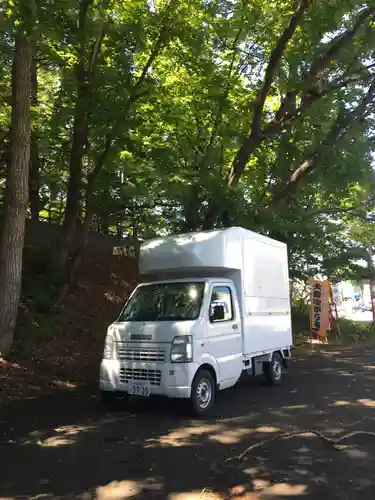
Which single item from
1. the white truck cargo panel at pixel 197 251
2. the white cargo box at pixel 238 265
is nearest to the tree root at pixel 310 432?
the white cargo box at pixel 238 265

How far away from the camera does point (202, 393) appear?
25.1 feet

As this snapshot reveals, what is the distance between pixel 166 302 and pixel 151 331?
729 millimetres

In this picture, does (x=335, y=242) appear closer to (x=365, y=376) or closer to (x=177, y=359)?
(x=365, y=376)

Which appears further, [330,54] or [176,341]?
[330,54]

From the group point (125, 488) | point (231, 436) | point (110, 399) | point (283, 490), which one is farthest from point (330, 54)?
point (125, 488)

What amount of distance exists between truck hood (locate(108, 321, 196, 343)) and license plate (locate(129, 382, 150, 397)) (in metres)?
0.64

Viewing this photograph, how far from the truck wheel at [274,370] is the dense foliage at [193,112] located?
375cm

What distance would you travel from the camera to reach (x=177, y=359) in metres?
7.30

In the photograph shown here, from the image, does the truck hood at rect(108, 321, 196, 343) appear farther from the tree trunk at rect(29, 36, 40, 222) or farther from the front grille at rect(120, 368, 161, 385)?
the tree trunk at rect(29, 36, 40, 222)

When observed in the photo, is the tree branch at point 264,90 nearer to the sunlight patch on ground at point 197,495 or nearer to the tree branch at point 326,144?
the tree branch at point 326,144

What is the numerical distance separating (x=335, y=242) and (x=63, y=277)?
12022mm

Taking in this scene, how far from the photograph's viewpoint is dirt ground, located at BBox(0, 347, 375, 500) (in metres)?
4.62

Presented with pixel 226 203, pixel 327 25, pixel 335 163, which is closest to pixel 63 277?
pixel 226 203

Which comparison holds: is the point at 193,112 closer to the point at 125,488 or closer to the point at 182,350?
the point at 182,350
